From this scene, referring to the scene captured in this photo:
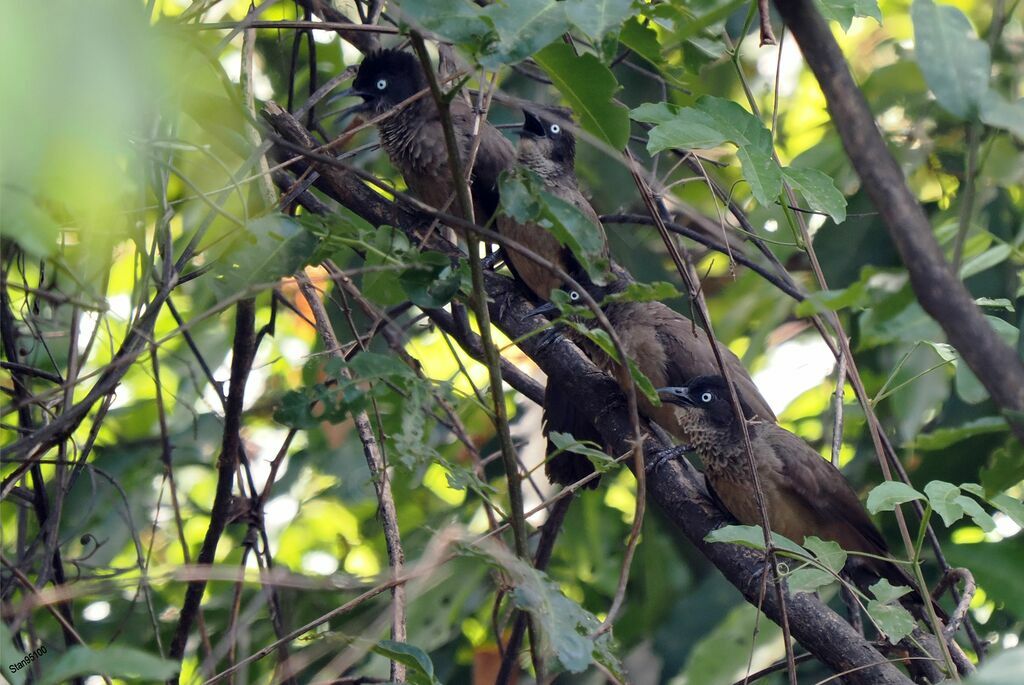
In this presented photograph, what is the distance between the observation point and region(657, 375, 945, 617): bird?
4.29 meters

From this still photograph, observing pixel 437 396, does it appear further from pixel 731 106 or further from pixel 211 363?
pixel 211 363

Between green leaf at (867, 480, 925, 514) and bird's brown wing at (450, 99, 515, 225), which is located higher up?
bird's brown wing at (450, 99, 515, 225)

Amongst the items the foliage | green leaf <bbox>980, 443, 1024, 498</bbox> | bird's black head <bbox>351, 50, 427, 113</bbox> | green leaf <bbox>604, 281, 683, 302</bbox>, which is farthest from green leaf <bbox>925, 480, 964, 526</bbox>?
bird's black head <bbox>351, 50, 427, 113</bbox>

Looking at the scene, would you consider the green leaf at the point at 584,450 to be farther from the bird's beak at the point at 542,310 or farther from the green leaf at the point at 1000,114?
the bird's beak at the point at 542,310

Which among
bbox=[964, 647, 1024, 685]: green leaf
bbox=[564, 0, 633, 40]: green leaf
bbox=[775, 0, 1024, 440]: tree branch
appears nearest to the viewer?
bbox=[964, 647, 1024, 685]: green leaf

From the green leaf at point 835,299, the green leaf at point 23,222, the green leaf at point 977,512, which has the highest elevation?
the green leaf at point 23,222

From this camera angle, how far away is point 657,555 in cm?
469

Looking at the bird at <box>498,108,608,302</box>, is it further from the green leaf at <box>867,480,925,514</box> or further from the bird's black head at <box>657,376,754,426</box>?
the green leaf at <box>867,480,925,514</box>

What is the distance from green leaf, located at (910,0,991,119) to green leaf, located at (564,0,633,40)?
17.1 inches

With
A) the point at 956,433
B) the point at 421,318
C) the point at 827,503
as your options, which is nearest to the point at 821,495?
the point at 827,503

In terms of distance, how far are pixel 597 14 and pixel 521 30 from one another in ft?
0.40

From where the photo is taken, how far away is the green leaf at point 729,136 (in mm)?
2189

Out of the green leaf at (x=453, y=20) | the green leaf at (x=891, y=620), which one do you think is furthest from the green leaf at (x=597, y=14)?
the green leaf at (x=891, y=620)

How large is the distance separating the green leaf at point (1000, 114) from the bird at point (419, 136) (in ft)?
10.00
